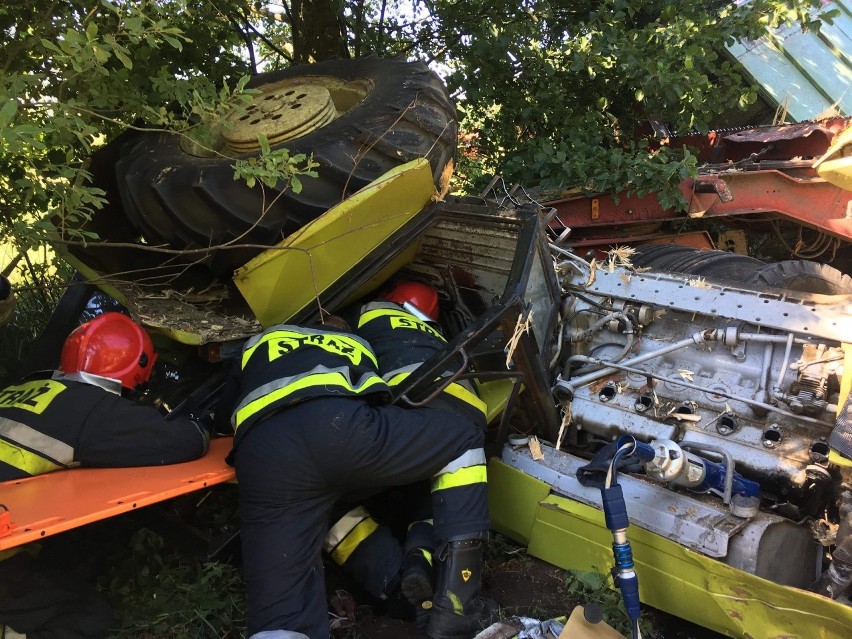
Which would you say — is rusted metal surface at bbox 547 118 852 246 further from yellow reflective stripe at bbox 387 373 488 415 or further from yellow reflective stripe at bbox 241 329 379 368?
yellow reflective stripe at bbox 241 329 379 368

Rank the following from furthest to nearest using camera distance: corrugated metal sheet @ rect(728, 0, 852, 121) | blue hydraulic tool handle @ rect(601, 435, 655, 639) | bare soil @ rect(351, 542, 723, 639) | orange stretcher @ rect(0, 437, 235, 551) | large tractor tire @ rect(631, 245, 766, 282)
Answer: corrugated metal sheet @ rect(728, 0, 852, 121) → large tractor tire @ rect(631, 245, 766, 282) → bare soil @ rect(351, 542, 723, 639) → blue hydraulic tool handle @ rect(601, 435, 655, 639) → orange stretcher @ rect(0, 437, 235, 551)

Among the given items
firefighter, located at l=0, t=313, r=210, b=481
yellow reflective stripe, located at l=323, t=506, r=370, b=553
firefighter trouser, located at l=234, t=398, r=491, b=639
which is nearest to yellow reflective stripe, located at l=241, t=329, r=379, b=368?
firefighter trouser, located at l=234, t=398, r=491, b=639

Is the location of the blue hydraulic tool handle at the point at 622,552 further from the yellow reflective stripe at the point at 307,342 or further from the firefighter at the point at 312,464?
the yellow reflective stripe at the point at 307,342

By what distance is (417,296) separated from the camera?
2.98 meters

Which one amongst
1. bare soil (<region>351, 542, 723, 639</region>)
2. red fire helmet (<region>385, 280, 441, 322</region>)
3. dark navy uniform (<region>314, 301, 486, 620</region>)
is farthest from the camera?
red fire helmet (<region>385, 280, 441, 322</region>)

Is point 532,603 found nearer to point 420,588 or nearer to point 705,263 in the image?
point 420,588

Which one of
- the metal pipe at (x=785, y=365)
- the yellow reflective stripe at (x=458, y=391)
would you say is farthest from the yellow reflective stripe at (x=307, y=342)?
the metal pipe at (x=785, y=365)

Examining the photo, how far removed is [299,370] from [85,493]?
682 millimetres

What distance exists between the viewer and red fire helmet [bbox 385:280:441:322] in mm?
2963

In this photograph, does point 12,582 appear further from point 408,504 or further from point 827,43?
point 827,43

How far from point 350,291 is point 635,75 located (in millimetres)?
2303

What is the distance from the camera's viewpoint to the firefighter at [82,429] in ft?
6.64

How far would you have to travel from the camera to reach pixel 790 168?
3840mm

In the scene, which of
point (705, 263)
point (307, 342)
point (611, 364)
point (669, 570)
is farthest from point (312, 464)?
point (705, 263)
